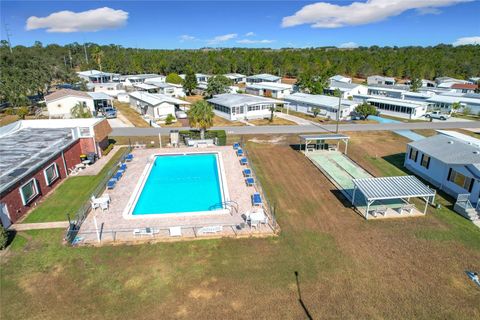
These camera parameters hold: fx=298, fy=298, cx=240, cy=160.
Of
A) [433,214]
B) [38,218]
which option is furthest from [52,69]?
[433,214]

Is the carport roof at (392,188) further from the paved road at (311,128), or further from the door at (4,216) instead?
the door at (4,216)

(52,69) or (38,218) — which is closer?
(38,218)

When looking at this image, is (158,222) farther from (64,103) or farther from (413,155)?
(64,103)

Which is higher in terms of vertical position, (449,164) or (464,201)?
(449,164)

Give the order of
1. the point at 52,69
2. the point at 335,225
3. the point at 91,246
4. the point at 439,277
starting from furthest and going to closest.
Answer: the point at 52,69 → the point at 335,225 → the point at 91,246 → the point at 439,277

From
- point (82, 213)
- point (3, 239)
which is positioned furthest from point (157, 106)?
point (3, 239)

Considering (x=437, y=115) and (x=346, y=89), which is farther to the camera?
(x=346, y=89)

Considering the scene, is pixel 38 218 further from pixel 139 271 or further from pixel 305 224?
pixel 305 224
